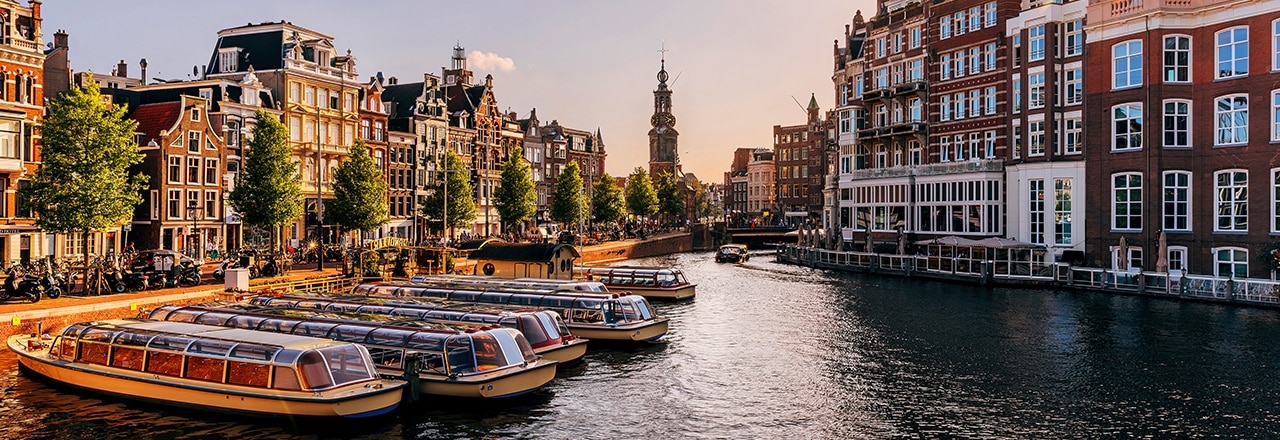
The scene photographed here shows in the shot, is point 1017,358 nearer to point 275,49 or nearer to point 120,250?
point 120,250

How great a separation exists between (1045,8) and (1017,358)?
4063 centimetres

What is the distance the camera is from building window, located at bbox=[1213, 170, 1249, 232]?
194 ft

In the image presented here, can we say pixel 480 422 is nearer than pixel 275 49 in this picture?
Yes

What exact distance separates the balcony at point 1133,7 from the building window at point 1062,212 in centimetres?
1112

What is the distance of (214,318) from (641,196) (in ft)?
355

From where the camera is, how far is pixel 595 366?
123 feet

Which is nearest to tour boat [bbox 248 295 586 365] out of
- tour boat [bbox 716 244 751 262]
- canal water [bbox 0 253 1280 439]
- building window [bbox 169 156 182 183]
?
canal water [bbox 0 253 1280 439]

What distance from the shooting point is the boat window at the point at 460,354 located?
30203mm

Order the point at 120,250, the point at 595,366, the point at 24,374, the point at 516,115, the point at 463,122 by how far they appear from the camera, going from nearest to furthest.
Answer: the point at 24,374 → the point at 595,366 → the point at 120,250 → the point at 463,122 → the point at 516,115

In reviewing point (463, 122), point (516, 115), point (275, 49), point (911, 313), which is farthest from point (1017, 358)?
point (516, 115)

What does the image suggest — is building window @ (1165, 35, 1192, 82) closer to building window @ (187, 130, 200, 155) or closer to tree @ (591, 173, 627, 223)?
building window @ (187, 130, 200, 155)

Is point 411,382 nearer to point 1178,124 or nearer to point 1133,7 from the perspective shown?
point 1178,124

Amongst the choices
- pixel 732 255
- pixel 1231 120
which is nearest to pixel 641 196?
pixel 732 255

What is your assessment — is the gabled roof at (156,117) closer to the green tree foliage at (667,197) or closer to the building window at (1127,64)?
the building window at (1127,64)
